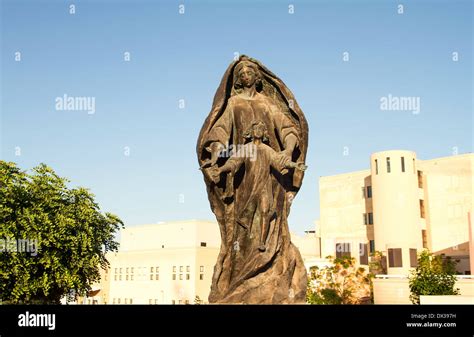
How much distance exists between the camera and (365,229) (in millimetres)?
69938

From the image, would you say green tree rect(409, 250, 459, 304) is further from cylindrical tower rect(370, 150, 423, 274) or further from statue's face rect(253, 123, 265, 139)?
statue's face rect(253, 123, 265, 139)

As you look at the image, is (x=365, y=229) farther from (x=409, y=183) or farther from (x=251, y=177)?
(x=251, y=177)

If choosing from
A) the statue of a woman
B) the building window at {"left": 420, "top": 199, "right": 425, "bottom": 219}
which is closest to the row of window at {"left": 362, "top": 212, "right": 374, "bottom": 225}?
Answer: the building window at {"left": 420, "top": 199, "right": 425, "bottom": 219}

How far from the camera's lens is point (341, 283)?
5219 centimetres

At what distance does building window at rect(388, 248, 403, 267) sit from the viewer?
58.2 meters

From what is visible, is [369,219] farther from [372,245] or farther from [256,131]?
[256,131]

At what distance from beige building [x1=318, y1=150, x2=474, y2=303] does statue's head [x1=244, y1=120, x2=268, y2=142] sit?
50.4 m

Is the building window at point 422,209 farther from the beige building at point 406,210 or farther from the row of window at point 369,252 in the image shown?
the row of window at point 369,252

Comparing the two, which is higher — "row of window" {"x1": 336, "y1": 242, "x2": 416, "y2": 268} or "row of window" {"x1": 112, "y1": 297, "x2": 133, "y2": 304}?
"row of window" {"x1": 336, "y1": 242, "x2": 416, "y2": 268}

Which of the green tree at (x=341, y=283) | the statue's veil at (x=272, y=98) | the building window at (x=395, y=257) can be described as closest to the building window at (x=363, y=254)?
the building window at (x=395, y=257)

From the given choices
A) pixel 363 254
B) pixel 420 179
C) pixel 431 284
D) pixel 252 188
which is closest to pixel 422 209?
pixel 420 179

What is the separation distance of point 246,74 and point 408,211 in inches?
2160
